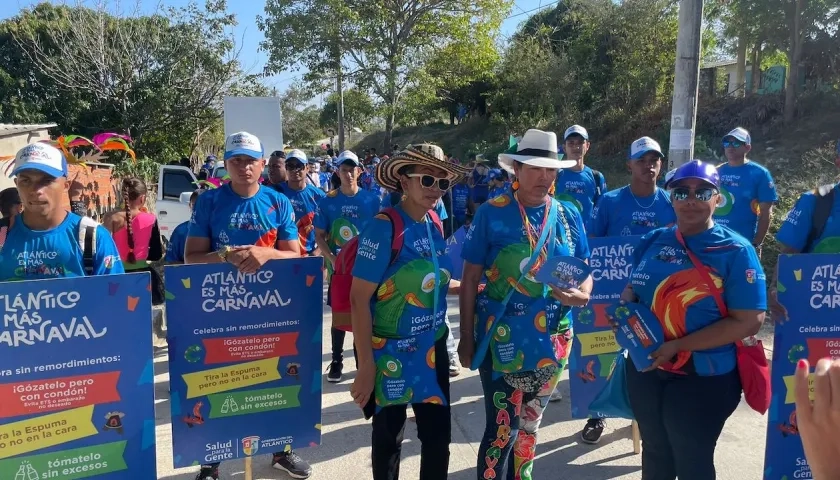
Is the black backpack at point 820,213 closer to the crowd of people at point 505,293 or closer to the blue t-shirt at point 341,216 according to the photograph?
the crowd of people at point 505,293

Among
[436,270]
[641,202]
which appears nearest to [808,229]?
[641,202]

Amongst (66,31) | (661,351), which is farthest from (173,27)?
(661,351)

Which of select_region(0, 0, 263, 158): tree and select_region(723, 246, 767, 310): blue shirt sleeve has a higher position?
select_region(0, 0, 263, 158): tree

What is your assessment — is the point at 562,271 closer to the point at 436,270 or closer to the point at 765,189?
the point at 436,270

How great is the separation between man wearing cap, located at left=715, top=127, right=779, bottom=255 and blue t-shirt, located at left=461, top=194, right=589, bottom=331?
324 centimetres

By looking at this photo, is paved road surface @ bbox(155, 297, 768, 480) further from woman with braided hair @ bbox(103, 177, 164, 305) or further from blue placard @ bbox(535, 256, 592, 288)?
blue placard @ bbox(535, 256, 592, 288)

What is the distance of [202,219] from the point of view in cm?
323

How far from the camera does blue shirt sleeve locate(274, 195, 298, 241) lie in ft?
11.3

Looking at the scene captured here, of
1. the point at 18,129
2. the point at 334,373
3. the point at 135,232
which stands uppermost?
the point at 18,129

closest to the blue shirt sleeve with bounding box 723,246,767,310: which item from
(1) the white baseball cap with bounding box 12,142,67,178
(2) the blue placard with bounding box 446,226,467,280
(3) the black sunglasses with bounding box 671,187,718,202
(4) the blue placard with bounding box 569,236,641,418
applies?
(3) the black sunglasses with bounding box 671,187,718,202

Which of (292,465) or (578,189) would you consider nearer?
(292,465)

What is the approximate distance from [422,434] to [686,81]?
5599mm

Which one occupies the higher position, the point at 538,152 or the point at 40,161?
the point at 538,152

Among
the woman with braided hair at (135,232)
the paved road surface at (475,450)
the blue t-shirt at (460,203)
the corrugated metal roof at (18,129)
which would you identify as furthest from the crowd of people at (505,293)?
the corrugated metal roof at (18,129)
